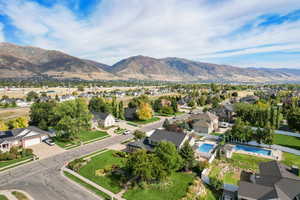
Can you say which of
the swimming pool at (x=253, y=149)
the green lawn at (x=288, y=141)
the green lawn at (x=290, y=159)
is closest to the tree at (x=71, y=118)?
the swimming pool at (x=253, y=149)

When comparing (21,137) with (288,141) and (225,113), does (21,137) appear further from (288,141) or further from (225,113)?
(288,141)

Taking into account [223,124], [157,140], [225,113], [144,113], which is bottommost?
[223,124]

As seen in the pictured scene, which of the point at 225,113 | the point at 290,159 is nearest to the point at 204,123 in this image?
the point at 225,113

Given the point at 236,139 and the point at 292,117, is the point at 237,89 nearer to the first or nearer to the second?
the point at 292,117

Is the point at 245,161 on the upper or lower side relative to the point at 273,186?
lower

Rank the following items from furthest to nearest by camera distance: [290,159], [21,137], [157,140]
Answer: [21,137], [157,140], [290,159]

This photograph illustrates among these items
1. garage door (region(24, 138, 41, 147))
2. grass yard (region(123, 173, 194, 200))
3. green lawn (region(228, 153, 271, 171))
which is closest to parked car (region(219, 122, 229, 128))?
green lawn (region(228, 153, 271, 171))

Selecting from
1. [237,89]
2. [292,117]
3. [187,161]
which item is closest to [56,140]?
[187,161]
